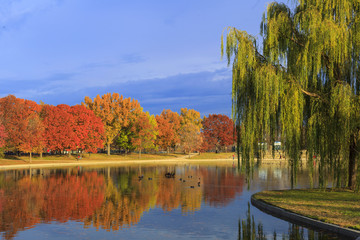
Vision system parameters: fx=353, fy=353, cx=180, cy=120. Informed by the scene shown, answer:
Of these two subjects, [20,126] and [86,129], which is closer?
[20,126]

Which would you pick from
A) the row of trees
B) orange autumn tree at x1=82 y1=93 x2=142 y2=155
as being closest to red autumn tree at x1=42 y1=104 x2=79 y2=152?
the row of trees

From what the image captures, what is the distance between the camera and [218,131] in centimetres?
11688

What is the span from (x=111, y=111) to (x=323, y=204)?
264ft

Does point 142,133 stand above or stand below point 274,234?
above

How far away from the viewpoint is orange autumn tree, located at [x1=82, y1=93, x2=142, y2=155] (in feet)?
305

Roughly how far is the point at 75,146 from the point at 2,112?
1660 centimetres

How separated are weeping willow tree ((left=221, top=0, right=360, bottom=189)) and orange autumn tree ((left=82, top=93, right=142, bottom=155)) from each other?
241 feet

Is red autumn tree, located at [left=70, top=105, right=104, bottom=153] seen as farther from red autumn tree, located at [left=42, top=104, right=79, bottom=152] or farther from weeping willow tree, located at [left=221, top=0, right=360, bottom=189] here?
weeping willow tree, located at [left=221, top=0, right=360, bottom=189]

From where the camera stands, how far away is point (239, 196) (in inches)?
1041

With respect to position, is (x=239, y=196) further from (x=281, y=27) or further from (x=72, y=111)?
(x=72, y=111)

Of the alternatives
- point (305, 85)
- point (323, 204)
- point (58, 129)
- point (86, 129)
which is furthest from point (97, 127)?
point (323, 204)

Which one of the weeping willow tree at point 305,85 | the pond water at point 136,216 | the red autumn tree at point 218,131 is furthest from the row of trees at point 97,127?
the weeping willow tree at point 305,85

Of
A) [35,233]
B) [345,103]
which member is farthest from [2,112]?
[345,103]

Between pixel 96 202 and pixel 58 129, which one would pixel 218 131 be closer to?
pixel 58 129
